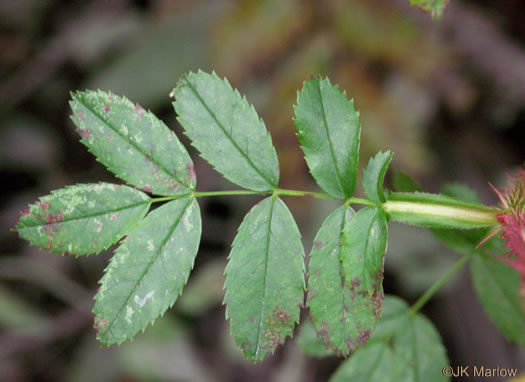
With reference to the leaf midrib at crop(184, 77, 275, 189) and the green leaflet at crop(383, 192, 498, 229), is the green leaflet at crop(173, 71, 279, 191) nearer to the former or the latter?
the leaf midrib at crop(184, 77, 275, 189)

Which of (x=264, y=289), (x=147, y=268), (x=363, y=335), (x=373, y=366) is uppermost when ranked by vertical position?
(x=147, y=268)

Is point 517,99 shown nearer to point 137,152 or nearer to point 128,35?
point 137,152

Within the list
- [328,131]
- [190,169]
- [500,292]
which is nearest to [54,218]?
[190,169]

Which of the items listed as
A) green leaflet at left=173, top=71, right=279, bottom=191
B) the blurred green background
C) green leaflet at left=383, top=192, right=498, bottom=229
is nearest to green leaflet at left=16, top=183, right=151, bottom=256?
green leaflet at left=173, top=71, right=279, bottom=191

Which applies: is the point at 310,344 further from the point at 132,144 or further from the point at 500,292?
the point at 132,144

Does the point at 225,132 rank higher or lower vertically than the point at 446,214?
higher

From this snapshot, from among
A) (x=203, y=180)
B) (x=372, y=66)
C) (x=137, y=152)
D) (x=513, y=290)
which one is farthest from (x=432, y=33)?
(x=137, y=152)
